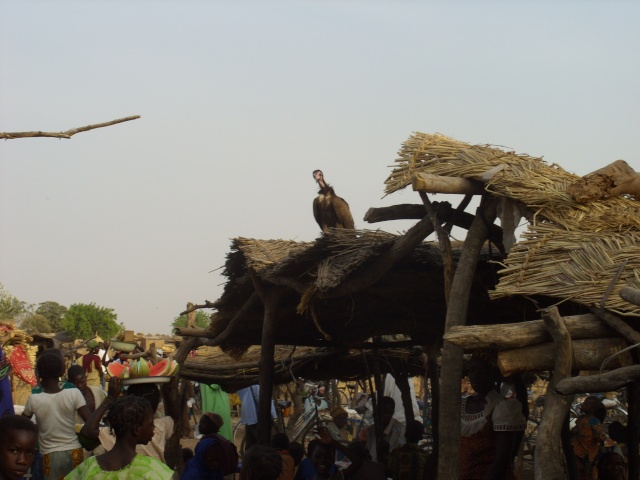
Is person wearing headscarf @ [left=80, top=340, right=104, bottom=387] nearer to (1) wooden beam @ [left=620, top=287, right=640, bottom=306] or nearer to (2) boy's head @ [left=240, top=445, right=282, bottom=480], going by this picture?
(2) boy's head @ [left=240, top=445, right=282, bottom=480]

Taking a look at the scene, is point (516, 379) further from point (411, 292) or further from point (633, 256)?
point (633, 256)

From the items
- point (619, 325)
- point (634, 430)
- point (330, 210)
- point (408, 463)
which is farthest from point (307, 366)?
point (619, 325)

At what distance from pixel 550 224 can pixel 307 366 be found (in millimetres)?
6997

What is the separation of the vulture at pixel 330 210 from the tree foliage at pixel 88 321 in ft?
131

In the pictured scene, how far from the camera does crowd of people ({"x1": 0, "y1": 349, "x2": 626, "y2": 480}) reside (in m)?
4.04

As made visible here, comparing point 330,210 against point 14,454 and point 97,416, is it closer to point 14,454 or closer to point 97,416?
point 97,416

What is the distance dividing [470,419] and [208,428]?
85.6 inches

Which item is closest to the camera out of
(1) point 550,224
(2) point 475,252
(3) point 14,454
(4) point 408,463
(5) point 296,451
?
(3) point 14,454

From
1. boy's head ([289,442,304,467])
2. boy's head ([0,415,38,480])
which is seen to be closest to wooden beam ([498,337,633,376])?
boy's head ([0,415,38,480])

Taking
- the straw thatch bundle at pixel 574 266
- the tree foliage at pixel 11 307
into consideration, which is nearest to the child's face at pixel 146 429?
the straw thatch bundle at pixel 574 266

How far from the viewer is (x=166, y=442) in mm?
6082

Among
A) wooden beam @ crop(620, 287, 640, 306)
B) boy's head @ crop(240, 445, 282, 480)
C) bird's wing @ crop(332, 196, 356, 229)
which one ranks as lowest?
boy's head @ crop(240, 445, 282, 480)

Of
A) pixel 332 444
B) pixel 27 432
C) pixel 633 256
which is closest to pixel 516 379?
pixel 332 444

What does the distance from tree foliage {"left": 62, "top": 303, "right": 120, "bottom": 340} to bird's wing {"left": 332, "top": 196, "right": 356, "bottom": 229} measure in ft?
132
